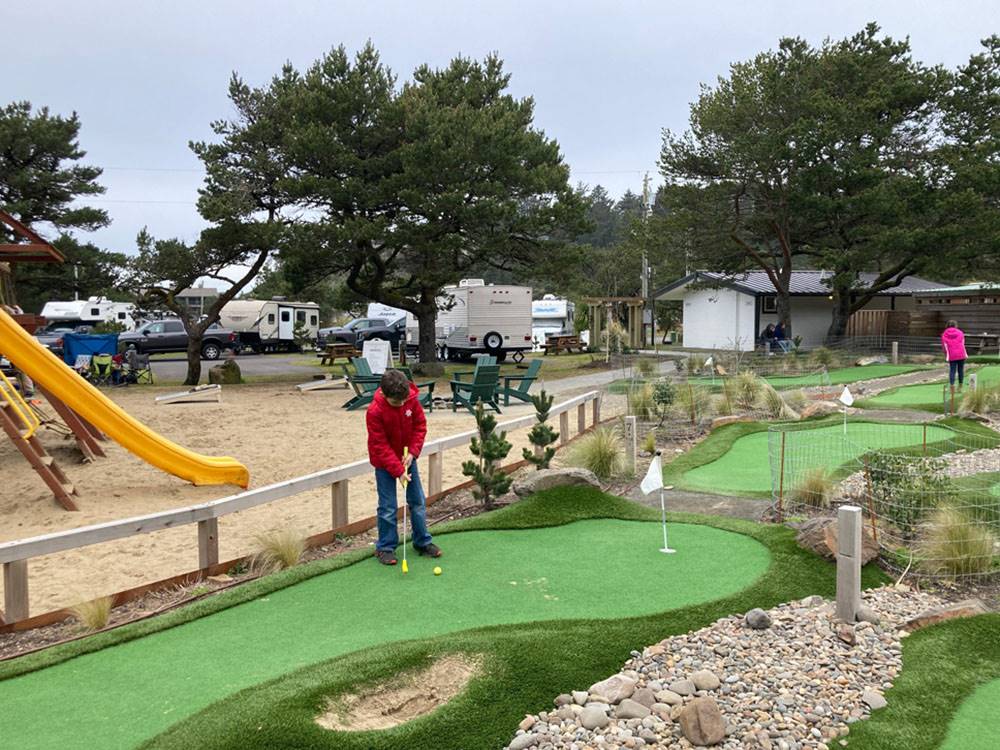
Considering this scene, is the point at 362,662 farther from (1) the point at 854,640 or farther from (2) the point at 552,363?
(2) the point at 552,363

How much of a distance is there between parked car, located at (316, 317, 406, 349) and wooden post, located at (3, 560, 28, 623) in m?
29.0

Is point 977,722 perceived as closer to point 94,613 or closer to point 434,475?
point 94,613

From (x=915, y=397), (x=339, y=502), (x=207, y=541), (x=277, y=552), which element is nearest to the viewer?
(x=207, y=541)

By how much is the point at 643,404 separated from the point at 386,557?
25.1 ft

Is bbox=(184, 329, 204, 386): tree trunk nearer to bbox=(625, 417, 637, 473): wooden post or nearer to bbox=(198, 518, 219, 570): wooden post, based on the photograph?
bbox=(625, 417, 637, 473): wooden post

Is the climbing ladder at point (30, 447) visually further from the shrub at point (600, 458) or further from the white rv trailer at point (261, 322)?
the white rv trailer at point (261, 322)

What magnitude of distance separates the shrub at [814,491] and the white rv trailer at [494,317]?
2093cm

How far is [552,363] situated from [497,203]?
331 inches

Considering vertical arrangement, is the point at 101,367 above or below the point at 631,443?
above

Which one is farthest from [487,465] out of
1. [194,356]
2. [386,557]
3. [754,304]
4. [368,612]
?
[754,304]

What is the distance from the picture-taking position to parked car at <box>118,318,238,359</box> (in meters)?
31.8

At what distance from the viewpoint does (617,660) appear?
3.70 metres

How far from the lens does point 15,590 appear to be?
4555mm

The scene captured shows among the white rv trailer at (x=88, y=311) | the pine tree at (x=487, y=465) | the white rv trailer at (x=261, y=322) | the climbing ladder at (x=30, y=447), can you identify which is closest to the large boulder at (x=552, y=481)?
the pine tree at (x=487, y=465)
